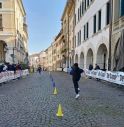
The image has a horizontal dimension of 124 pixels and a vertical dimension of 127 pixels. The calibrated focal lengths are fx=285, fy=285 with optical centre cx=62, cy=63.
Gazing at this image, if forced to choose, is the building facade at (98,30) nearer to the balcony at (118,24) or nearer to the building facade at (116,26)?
the building facade at (116,26)

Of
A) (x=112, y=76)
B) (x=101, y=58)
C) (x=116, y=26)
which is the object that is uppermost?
(x=116, y=26)

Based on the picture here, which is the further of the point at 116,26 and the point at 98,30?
the point at 98,30

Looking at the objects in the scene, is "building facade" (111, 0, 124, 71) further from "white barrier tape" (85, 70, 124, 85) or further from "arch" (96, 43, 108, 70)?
"arch" (96, 43, 108, 70)

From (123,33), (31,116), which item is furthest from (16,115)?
(123,33)

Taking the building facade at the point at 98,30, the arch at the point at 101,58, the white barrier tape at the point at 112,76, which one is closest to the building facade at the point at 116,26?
the white barrier tape at the point at 112,76

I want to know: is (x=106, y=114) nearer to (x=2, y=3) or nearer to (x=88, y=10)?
(x=88, y=10)

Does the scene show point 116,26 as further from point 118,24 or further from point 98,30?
point 98,30

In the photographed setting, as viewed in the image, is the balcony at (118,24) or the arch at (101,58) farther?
the arch at (101,58)

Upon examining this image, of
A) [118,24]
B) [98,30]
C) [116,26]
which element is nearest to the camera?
[118,24]

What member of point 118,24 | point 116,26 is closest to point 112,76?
point 118,24

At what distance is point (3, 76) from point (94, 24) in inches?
543

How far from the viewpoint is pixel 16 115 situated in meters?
9.26

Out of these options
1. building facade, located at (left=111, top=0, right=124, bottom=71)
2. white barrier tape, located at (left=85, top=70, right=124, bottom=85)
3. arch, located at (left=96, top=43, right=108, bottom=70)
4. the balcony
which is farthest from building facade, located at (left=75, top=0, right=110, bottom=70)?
white barrier tape, located at (left=85, top=70, right=124, bottom=85)

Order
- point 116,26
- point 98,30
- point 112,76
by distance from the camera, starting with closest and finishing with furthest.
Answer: point 112,76 → point 116,26 → point 98,30
